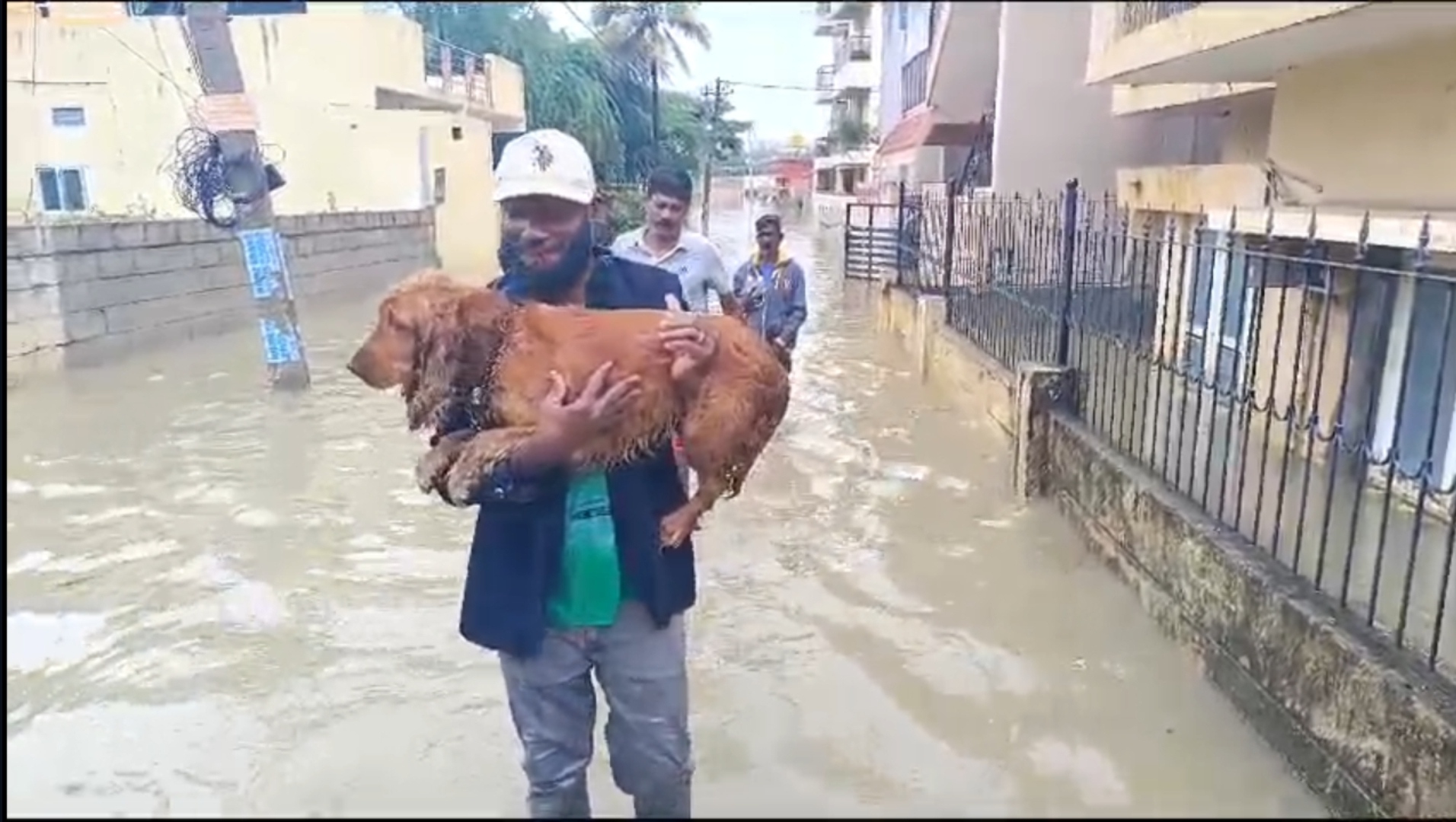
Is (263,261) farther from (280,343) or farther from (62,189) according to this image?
(62,189)

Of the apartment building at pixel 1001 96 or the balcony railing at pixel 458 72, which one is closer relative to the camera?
the apartment building at pixel 1001 96

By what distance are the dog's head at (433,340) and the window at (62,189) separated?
1039 cm

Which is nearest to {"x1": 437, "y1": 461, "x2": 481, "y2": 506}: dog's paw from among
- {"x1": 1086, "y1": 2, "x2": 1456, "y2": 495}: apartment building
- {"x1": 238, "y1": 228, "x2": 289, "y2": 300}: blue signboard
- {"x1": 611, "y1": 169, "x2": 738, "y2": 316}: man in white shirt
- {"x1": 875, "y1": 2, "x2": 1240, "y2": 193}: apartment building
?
{"x1": 875, "y1": 2, "x2": 1240, "y2": 193}: apartment building

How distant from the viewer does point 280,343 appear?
9.73 metres

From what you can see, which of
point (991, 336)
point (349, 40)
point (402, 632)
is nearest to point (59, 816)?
point (402, 632)

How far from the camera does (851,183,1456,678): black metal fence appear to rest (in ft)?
13.8

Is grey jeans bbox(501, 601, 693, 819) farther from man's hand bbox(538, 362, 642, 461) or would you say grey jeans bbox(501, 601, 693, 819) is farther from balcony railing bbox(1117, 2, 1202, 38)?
balcony railing bbox(1117, 2, 1202, 38)

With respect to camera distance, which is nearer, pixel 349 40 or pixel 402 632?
pixel 402 632

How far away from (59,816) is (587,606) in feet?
3.86

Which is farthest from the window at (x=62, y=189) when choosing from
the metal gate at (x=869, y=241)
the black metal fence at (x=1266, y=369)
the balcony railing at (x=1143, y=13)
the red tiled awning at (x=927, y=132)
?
the balcony railing at (x=1143, y=13)

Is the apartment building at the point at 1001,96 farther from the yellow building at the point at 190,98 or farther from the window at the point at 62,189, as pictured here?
the window at the point at 62,189

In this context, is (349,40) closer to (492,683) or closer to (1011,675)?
(492,683)

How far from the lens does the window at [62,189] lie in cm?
1106

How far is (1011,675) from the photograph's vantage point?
166 inches
